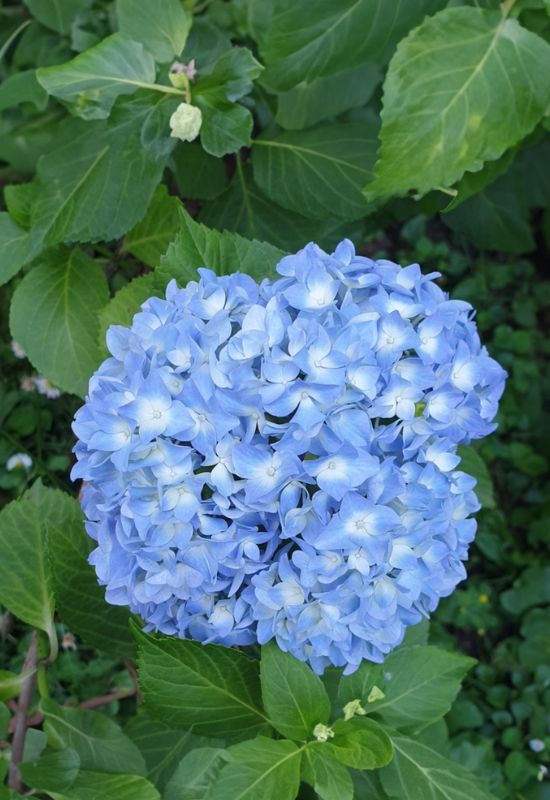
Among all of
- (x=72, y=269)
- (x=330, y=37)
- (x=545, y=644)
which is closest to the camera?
Result: (x=330, y=37)

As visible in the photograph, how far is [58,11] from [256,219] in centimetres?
51

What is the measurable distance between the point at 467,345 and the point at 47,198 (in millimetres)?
652

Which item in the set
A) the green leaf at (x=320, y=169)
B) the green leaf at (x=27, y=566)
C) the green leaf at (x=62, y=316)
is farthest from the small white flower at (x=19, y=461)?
the green leaf at (x=320, y=169)

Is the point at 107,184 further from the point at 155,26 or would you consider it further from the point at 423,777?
the point at 423,777

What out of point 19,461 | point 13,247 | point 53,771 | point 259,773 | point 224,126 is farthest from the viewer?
point 19,461

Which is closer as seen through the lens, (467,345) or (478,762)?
(467,345)

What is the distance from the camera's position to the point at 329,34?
1.13 metres

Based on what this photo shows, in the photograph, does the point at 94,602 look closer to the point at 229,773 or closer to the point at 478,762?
the point at 229,773

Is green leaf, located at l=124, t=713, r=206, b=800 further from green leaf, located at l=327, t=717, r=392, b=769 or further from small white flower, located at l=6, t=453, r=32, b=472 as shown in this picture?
small white flower, located at l=6, t=453, r=32, b=472

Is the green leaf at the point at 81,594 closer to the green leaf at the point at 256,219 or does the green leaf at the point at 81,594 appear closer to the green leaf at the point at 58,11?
the green leaf at the point at 256,219

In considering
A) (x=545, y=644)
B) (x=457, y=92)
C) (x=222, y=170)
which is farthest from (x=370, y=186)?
(x=545, y=644)

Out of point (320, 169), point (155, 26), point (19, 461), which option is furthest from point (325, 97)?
point (19, 461)

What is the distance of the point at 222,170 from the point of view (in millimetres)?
1383

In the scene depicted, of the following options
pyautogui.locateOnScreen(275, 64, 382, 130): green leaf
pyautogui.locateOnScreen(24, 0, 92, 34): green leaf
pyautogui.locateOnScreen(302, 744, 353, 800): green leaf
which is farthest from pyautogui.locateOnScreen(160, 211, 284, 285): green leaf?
pyautogui.locateOnScreen(24, 0, 92, 34): green leaf
